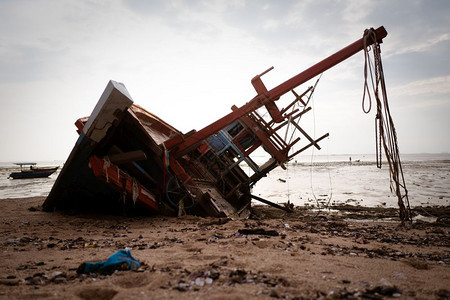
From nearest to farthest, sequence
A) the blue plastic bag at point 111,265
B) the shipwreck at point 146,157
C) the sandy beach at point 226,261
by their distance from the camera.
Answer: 1. the sandy beach at point 226,261
2. the blue plastic bag at point 111,265
3. the shipwreck at point 146,157

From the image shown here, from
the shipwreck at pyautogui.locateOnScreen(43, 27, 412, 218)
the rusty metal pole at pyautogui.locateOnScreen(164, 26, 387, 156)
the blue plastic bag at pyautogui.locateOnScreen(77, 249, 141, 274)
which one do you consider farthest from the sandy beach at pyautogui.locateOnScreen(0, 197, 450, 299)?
the rusty metal pole at pyautogui.locateOnScreen(164, 26, 387, 156)

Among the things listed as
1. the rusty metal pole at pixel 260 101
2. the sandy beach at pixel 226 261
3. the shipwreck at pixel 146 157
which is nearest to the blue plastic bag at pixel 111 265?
the sandy beach at pixel 226 261

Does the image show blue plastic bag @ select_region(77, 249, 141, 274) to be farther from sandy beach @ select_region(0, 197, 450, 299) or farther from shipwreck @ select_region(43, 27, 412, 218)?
shipwreck @ select_region(43, 27, 412, 218)

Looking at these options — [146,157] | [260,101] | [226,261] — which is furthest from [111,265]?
[260,101]

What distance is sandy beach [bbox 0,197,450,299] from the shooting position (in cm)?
233

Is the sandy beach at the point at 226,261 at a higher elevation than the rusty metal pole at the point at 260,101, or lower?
lower

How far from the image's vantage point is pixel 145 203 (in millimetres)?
6383

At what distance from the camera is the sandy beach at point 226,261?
91.6 inches

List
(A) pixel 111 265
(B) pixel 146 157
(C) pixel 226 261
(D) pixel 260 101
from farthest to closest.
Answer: (D) pixel 260 101 → (B) pixel 146 157 → (C) pixel 226 261 → (A) pixel 111 265

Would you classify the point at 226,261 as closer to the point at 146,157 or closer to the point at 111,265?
the point at 111,265

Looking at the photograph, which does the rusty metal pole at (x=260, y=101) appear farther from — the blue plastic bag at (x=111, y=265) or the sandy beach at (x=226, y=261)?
the blue plastic bag at (x=111, y=265)

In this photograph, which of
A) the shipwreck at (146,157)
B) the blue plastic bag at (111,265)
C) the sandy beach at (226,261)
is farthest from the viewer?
the shipwreck at (146,157)

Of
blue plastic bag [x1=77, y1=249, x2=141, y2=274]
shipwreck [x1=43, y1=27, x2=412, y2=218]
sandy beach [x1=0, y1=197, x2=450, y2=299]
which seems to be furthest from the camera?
shipwreck [x1=43, y1=27, x2=412, y2=218]

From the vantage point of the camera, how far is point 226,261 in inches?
123
